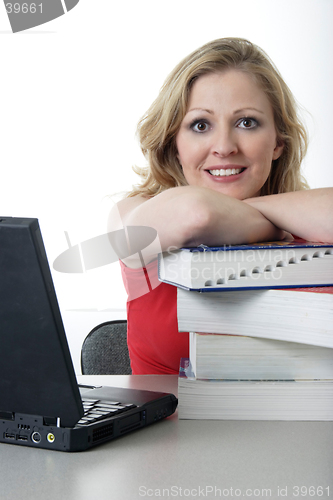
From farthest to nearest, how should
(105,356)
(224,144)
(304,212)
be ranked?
1. (105,356)
2. (224,144)
3. (304,212)

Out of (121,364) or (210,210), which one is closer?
(210,210)

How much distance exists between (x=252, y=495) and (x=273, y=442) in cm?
14

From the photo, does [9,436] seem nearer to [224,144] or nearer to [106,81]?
[224,144]

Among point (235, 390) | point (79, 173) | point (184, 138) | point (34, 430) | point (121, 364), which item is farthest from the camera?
point (79, 173)

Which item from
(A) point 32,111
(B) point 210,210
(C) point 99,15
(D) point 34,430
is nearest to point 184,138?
(B) point 210,210

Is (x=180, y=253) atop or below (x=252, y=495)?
atop

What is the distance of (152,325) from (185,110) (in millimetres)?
516

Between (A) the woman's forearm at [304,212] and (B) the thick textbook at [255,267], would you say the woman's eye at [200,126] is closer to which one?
(A) the woman's forearm at [304,212]

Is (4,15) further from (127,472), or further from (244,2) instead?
(127,472)

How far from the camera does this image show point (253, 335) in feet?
2.15

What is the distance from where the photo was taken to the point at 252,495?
451mm

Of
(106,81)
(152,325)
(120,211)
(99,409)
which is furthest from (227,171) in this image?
(106,81)

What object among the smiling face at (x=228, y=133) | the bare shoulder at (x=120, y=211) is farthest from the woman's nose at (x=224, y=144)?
the bare shoulder at (x=120, y=211)

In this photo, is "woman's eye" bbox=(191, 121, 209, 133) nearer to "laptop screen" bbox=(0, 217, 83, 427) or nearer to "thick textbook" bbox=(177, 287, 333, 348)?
"thick textbook" bbox=(177, 287, 333, 348)
